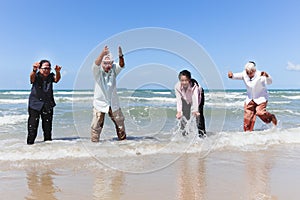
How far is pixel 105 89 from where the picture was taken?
6.01 metres

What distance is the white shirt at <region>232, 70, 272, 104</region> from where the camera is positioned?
729cm

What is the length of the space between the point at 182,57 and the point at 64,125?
4.79m

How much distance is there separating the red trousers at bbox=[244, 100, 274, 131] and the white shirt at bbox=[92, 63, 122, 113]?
3.35 m

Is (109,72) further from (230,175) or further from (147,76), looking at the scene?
(230,175)

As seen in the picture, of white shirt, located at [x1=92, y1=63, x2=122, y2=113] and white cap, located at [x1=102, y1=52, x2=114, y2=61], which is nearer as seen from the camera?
white cap, located at [x1=102, y1=52, x2=114, y2=61]

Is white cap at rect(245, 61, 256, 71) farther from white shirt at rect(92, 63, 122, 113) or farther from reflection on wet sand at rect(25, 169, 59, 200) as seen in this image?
reflection on wet sand at rect(25, 169, 59, 200)

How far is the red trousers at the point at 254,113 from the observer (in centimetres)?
734

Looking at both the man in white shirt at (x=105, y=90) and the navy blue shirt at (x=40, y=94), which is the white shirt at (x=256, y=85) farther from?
the navy blue shirt at (x=40, y=94)

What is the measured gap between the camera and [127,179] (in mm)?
3867

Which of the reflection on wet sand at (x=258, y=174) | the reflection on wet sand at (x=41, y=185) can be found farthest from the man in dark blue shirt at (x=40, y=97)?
the reflection on wet sand at (x=258, y=174)

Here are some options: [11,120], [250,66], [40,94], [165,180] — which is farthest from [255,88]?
[11,120]

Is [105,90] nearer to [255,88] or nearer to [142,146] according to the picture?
[142,146]

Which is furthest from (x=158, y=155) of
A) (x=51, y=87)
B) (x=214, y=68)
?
(x=51, y=87)

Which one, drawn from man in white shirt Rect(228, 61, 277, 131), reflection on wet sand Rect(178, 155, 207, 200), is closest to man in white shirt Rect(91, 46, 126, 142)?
reflection on wet sand Rect(178, 155, 207, 200)
